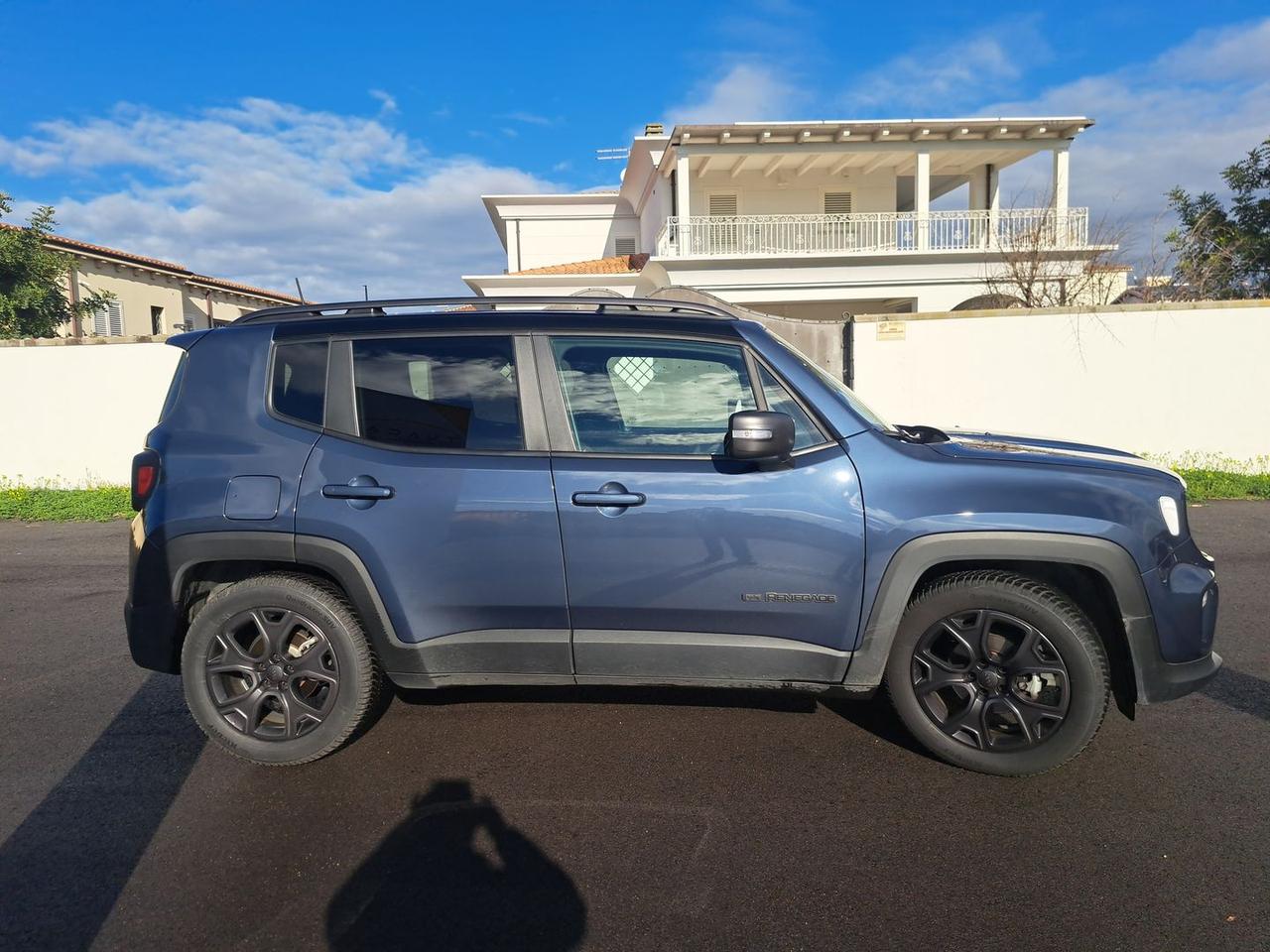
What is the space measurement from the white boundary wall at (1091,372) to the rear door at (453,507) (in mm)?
8024

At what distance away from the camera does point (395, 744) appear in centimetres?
360

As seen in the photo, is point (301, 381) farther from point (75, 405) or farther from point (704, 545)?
point (75, 405)

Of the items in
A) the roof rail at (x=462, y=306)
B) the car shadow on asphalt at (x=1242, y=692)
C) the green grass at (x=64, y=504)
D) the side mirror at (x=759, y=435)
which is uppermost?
the roof rail at (x=462, y=306)

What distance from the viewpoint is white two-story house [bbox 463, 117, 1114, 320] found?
774 inches

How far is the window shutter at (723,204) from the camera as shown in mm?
24016

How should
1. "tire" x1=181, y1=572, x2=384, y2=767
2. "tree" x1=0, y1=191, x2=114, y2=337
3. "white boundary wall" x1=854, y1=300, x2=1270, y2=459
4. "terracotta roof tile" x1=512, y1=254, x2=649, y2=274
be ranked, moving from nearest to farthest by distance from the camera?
"tire" x1=181, y1=572, x2=384, y2=767
"white boundary wall" x1=854, y1=300, x2=1270, y2=459
"tree" x1=0, y1=191, x2=114, y2=337
"terracotta roof tile" x1=512, y1=254, x2=649, y2=274

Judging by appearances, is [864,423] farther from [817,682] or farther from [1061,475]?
[817,682]

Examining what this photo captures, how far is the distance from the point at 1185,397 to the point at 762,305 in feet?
38.4

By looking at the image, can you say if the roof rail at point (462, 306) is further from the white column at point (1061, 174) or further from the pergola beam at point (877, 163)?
the white column at point (1061, 174)

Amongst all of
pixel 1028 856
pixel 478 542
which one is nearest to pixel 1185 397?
pixel 1028 856

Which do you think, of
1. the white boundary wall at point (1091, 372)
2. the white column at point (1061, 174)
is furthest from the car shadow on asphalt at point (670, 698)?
the white column at point (1061, 174)

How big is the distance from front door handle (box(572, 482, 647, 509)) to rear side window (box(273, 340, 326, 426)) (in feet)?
3.79

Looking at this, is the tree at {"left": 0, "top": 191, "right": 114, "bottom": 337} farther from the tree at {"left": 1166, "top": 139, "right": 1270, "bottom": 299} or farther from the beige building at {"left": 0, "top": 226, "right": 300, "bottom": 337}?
the tree at {"left": 1166, "top": 139, "right": 1270, "bottom": 299}

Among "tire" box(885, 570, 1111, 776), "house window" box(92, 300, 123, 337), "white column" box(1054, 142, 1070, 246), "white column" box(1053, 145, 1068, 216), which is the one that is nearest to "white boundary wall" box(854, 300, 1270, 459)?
"tire" box(885, 570, 1111, 776)
